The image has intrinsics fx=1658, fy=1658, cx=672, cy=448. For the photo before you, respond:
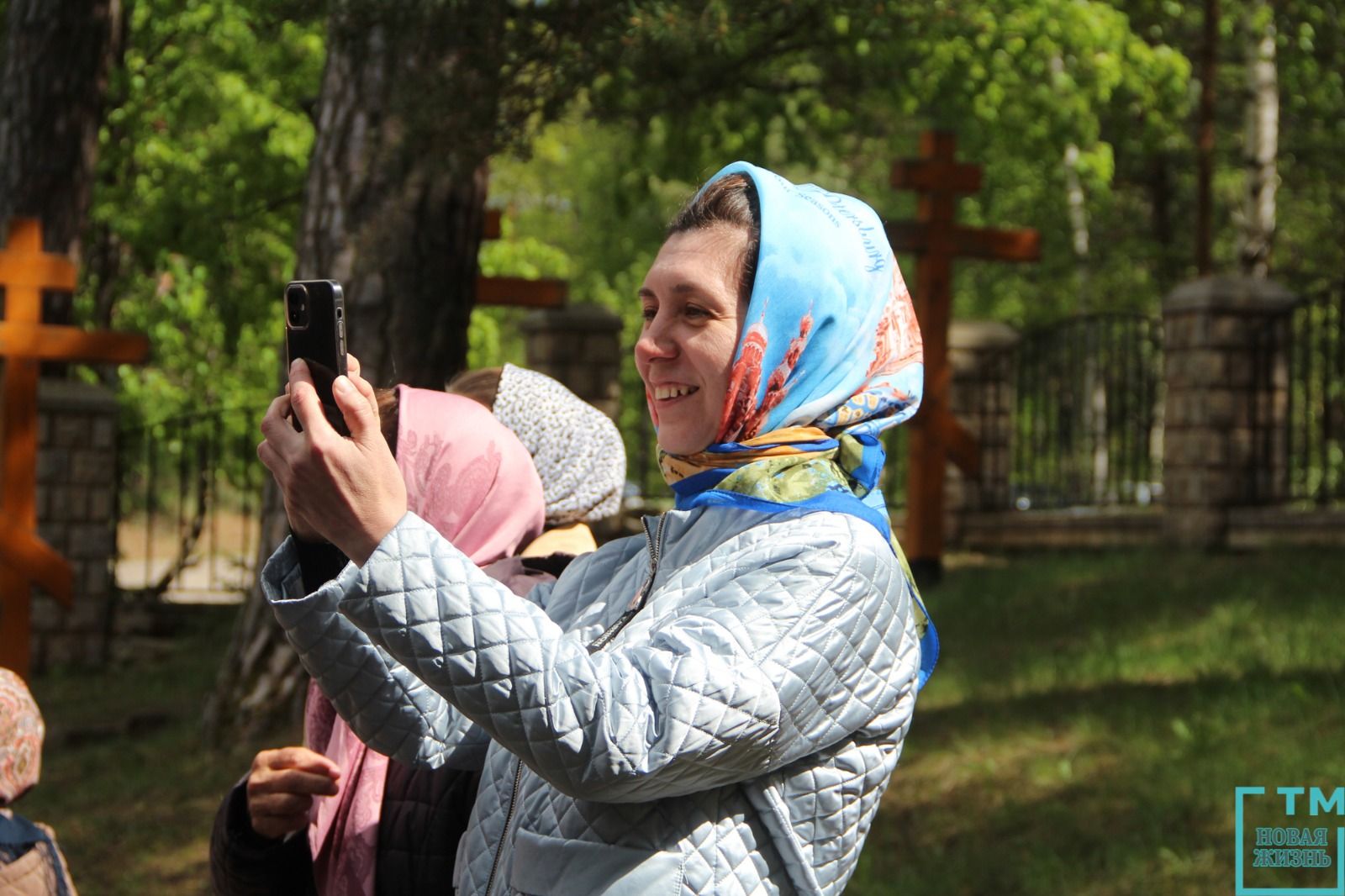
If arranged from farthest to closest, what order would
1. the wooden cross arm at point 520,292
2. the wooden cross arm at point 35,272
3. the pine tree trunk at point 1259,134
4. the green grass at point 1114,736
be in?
the pine tree trunk at point 1259,134 < the wooden cross arm at point 520,292 < the wooden cross arm at point 35,272 < the green grass at point 1114,736

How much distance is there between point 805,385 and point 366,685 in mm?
653

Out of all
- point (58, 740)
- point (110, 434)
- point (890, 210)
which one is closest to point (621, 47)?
point (58, 740)

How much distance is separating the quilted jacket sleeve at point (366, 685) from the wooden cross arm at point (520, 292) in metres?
7.64

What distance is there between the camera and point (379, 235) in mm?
7219

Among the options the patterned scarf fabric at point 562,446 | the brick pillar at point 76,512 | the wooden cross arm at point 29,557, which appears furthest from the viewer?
the brick pillar at point 76,512

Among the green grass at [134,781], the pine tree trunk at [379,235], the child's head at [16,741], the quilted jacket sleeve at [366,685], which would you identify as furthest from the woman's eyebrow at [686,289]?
the green grass at [134,781]

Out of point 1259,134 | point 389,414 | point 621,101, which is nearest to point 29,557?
point 621,101

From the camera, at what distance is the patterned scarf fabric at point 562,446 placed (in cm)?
310

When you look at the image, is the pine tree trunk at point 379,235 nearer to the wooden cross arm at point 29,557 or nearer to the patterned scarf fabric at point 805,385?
the wooden cross arm at point 29,557

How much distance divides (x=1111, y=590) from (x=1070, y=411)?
5.31m

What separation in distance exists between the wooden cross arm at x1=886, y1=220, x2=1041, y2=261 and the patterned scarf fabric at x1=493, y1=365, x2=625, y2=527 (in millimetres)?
8045

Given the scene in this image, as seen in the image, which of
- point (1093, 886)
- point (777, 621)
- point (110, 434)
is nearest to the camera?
point (777, 621)

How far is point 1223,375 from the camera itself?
1095 cm

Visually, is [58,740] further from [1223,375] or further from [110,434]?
[1223,375]
